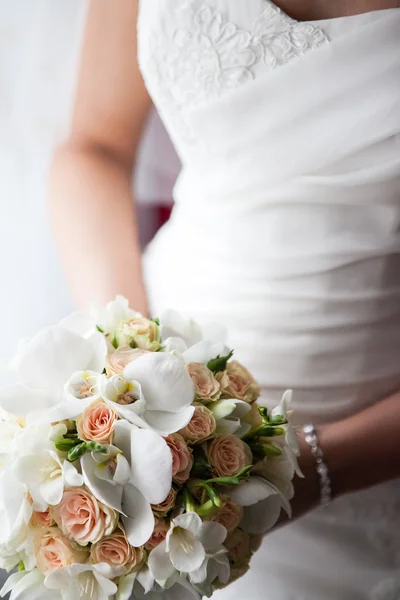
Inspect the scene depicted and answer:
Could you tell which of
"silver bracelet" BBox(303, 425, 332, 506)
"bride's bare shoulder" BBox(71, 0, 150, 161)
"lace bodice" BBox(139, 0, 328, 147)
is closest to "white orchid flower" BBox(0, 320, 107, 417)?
"silver bracelet" BBox(303, 425, 332, 506)

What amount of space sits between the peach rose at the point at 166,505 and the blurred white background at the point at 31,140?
675 mm

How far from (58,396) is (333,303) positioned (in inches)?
17.2

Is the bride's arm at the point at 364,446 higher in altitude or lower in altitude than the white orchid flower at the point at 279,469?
lower

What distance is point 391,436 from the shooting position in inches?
32.9

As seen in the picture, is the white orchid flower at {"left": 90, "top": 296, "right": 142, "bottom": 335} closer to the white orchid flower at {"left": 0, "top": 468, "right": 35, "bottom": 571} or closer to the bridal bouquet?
the bridal bouquet

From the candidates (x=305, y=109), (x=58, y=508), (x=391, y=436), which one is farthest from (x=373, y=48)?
(x=58, y=508)

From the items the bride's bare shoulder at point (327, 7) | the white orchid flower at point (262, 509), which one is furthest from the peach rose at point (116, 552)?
the bride's bare shoulder at point (327, 7)

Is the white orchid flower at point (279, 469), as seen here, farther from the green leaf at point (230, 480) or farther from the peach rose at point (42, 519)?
the peach rose at point (42, 519)

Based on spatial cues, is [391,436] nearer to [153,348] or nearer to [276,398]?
[276,398]

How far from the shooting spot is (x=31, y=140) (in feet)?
4.04

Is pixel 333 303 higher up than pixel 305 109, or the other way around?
pixel 305 109

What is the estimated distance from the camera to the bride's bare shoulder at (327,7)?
794 mm

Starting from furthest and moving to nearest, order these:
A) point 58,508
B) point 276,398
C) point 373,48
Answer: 1. point 276,398
2. point 373,48
3. point 58,508

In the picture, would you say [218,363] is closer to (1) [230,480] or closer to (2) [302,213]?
(1) [230,480]
